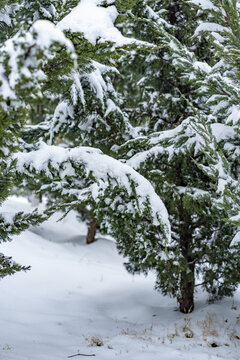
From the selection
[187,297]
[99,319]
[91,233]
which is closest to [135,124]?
[187,297]

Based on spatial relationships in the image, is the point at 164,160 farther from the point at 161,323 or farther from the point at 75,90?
the point at 161,323

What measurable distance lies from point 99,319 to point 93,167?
12.9 ft

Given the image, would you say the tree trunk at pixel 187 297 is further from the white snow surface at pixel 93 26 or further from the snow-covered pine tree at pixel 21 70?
the snow-covered pine tree at pixel 21 70

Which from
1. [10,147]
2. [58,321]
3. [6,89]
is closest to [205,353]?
[58,321]

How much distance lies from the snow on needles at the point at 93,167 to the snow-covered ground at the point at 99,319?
1879 millimetres

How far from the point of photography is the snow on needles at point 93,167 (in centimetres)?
259

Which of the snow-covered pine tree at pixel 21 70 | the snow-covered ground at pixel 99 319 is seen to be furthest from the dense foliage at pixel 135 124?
the snow-covered ground at pixel 99 319

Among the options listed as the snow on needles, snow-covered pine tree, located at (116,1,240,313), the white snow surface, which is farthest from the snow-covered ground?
the white snow surface

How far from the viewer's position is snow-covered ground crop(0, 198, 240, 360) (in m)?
3.80

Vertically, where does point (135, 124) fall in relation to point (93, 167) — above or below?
below

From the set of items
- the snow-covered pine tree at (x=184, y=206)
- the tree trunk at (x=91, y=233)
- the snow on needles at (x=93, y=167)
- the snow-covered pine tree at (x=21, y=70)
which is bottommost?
the tree trunk at (x=91, y=233)

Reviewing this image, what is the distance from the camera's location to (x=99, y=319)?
5.61 metres

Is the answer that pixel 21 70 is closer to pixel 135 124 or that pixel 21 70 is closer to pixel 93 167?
pixel 93 167

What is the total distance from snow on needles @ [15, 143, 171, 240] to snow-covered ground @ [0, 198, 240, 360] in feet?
6.17
